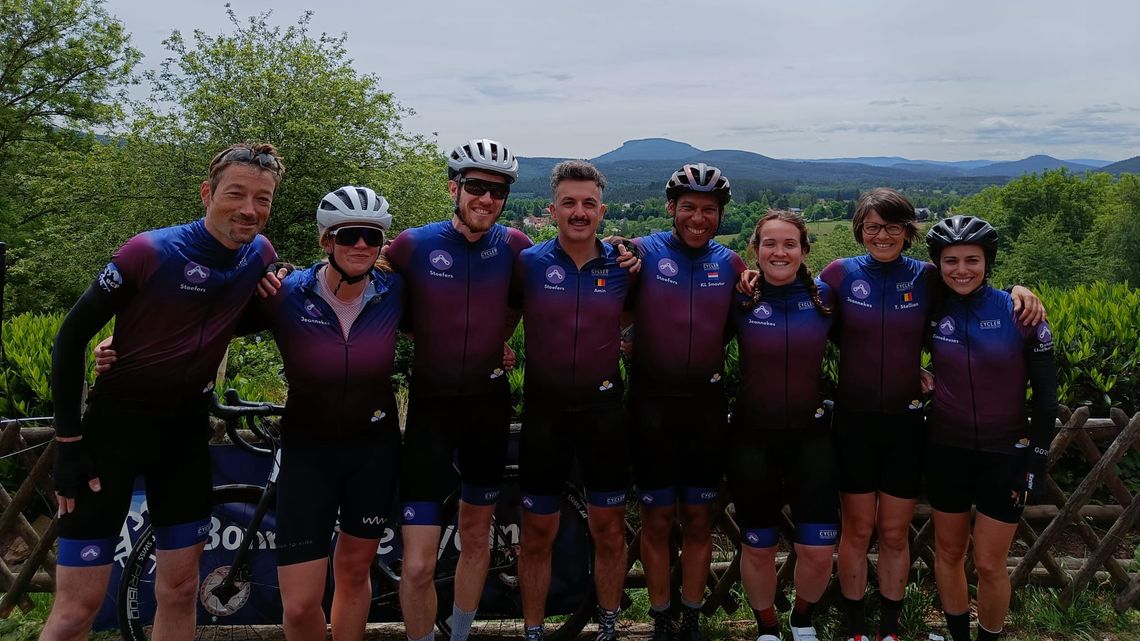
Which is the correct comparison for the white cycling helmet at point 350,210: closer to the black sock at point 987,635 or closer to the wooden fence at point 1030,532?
the wooden fence at point 1030,532

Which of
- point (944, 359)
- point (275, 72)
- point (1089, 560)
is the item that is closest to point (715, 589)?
point (944, 359)

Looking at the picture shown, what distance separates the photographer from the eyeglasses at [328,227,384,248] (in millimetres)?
3938

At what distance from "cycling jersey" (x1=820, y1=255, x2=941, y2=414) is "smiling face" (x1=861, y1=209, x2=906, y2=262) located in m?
0.09

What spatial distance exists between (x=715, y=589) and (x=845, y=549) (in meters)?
1.03

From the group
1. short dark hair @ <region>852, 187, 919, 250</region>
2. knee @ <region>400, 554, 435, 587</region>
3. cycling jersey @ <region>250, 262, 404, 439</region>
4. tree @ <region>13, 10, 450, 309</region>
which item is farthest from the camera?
tree @ <region>13, 10, 450, 309</region>

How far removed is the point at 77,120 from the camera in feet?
145

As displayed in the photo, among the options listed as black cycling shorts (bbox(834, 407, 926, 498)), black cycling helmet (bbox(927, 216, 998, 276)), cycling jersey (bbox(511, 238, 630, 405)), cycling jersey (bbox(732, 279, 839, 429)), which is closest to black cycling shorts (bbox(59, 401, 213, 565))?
cycling jersey (bbox(511, 238, 630, 405))

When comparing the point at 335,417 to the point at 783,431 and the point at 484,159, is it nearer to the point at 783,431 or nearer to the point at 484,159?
the point at 484,159

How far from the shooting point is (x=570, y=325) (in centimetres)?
451

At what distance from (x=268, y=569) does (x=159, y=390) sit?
1.82m

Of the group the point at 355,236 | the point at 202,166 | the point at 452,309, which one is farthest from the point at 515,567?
the point at 202,166

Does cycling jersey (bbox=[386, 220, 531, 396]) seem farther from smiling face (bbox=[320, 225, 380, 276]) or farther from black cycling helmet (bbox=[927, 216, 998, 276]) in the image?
black cycling helmet (bbox=[927, 216, 998, 276])

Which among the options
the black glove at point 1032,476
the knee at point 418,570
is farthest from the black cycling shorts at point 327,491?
the black glove at point 1032,476

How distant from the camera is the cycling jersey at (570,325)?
452cm
